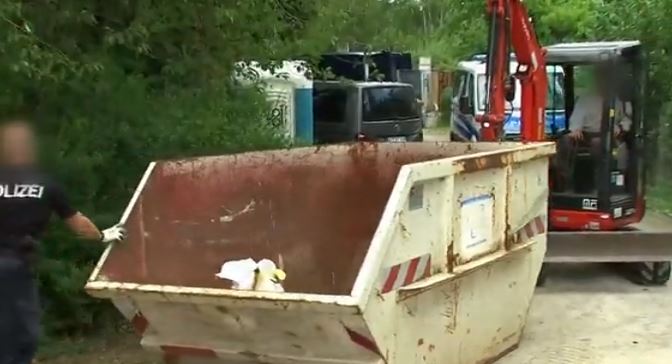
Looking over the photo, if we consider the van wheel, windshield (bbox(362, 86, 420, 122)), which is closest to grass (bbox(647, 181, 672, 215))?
the van wheel

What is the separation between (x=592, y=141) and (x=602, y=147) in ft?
0.45

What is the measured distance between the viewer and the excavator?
10.0 meters

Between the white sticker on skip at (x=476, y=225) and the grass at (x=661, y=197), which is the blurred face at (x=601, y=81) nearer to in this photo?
the grass at (x=661, y=197)

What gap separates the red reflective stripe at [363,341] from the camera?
18.5 feet

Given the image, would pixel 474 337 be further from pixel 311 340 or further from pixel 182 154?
pixel 182 154

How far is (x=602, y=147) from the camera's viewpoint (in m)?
10.5

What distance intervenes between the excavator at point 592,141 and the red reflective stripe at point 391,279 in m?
4.39

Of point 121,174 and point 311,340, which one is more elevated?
point 121,174

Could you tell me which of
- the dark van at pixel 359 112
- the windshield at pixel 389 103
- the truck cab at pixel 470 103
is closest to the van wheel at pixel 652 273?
the truck cab at pixel 470 103

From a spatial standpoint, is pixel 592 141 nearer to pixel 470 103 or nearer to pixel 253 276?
pixel 253 276

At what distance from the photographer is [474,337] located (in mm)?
7035

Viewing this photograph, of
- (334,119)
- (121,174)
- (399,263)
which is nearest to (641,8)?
(334,119)

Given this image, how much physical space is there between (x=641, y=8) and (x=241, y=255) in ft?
32.4

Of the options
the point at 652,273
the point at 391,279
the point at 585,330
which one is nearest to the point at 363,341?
the point at 391,279
